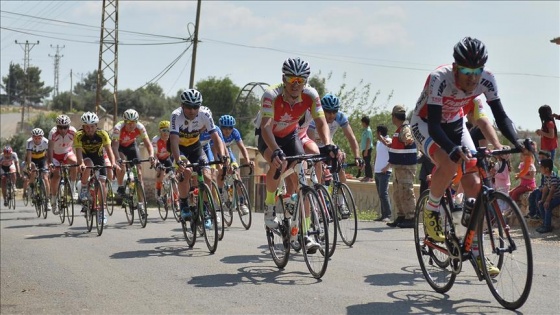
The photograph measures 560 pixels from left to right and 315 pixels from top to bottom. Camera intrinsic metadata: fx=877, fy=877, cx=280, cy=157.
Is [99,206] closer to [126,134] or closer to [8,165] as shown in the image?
[126,134]

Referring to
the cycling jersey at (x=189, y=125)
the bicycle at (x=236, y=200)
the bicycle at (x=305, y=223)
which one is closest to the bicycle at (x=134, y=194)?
the bicycle at (x=236, y=200)

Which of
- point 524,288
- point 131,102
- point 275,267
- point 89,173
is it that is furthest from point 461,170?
point 131,102

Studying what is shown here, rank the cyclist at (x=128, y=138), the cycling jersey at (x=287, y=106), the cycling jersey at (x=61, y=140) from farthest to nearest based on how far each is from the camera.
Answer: the cycling jersey at (x=61, y=140)
the cyclist at (x=128, y=138)
the cycling jersey at (x=287, y=106)

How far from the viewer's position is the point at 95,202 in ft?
53.5

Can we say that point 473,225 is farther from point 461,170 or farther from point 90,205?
point 90,205

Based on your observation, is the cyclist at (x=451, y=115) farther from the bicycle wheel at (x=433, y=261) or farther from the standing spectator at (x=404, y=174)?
the standing spectator at (x=404, y=174)

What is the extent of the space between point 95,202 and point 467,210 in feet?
33.4

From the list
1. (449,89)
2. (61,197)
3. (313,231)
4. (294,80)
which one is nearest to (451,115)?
(449,89)

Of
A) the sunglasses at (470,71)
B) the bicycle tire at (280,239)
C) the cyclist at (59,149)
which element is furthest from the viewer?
the cyclist at (59,149)

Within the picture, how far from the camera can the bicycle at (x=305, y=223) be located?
30.3ft

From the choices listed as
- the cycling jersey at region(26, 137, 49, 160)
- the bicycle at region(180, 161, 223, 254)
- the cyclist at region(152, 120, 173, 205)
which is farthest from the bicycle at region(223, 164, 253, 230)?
the cycling jersey at region(26, 137, 49, 160)

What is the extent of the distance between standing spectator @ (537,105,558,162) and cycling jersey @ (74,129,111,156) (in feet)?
26.9

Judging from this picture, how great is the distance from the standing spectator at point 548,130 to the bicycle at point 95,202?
7697 mm

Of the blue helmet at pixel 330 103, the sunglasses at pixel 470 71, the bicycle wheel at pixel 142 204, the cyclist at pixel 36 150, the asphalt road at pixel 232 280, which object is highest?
the blue helmet at pixel 330 103
